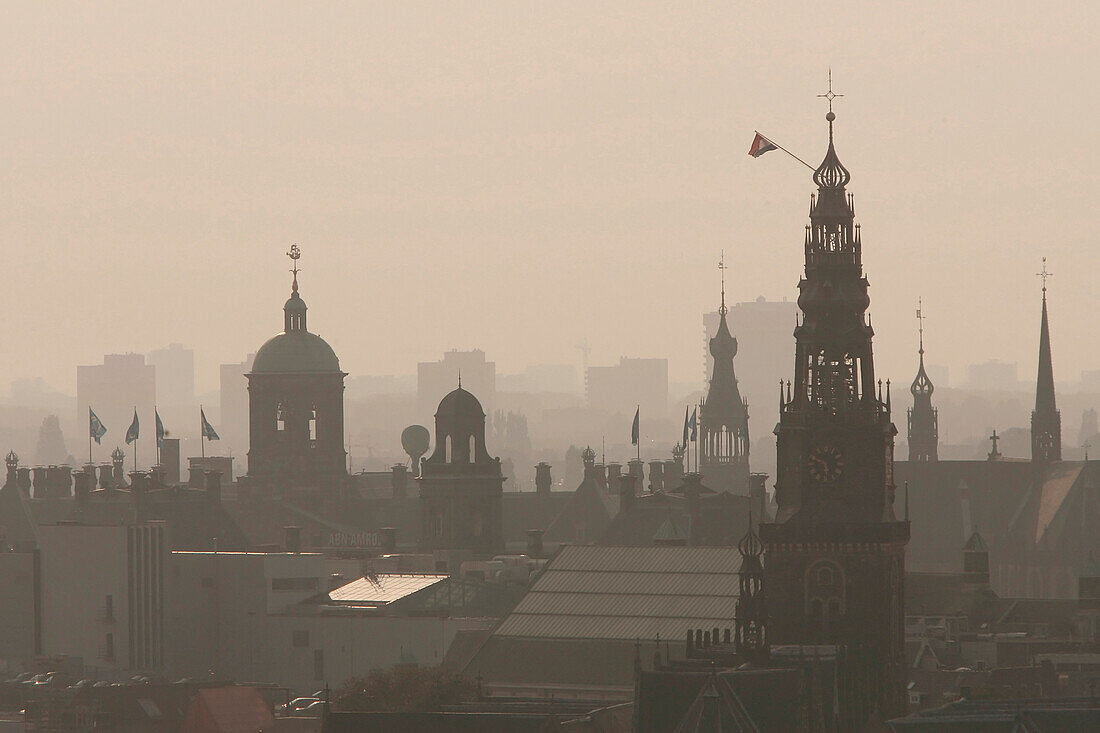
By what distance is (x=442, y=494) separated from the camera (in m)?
185

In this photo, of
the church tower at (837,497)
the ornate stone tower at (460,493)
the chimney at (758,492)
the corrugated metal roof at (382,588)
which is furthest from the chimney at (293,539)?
the church tower at (837,497)

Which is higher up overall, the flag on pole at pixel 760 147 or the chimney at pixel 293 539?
the flag on pole at pixel 760 147

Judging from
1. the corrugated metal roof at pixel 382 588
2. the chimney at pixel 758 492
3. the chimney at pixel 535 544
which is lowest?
the corrugated metal roof at pixel 382 588

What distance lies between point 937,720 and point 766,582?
55.1 feet

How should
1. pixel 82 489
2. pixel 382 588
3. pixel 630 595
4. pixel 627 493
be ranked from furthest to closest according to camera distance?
1. pixel 82 489
2. pixel 627 493
3. pixel 382 588
4. pixel 630 595

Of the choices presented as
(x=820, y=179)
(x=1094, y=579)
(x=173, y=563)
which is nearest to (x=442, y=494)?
(x=173, y=563)

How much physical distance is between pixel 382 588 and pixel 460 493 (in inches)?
749

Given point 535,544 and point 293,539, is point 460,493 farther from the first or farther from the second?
point 293,539

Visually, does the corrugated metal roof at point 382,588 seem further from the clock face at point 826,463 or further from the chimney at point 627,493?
the clock face at point 826,463

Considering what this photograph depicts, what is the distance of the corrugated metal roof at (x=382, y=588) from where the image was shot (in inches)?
6442

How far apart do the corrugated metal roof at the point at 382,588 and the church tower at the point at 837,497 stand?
50.7 m

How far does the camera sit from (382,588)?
166 m

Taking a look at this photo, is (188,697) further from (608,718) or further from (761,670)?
(761,670)

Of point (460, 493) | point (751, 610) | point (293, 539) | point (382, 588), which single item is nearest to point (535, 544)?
point (460, 493)
